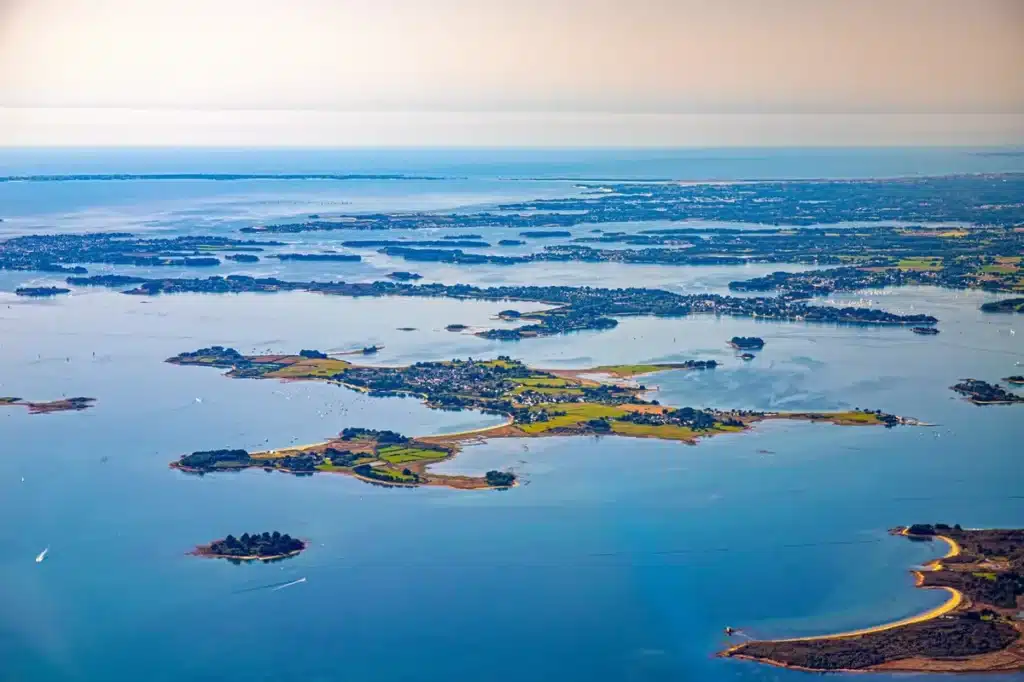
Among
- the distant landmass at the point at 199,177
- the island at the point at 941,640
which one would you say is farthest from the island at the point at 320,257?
the distant landmass at the point at 199,177

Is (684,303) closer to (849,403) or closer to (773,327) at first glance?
(773,327)

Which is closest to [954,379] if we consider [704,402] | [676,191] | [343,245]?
[704,402]

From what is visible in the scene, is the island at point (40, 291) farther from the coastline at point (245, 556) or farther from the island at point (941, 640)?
the island at point (941, 640)

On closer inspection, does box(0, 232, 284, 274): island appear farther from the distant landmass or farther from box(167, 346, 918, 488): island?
the distant landmass

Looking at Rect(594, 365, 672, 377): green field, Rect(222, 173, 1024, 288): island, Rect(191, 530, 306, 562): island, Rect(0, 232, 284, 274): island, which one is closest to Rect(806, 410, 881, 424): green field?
Rect(594, 365, 672, 377): green field

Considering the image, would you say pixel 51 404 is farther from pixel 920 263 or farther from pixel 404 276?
pixel 920 263

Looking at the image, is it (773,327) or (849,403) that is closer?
(849,403)
